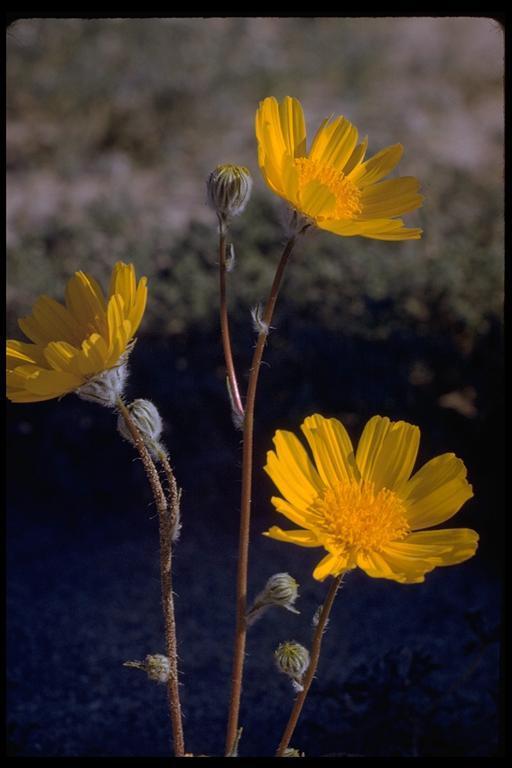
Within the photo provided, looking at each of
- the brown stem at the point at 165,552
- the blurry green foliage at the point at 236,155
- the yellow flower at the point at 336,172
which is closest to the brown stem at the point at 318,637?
the brown stem at the point at 165,552

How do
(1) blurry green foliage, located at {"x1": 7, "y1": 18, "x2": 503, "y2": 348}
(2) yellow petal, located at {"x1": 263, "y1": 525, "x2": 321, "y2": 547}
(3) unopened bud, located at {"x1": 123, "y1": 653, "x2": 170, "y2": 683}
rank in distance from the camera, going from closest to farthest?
(2) yellow petal, located at {"x1": 263, "y1": 525, "x2": 321, "y2": 547}, (3) unopened bud, located at {"x1": 123, "y1": 653, "x2": 170, "y2": 683}, (1) blurry green foliage, located at {"x1": 7, "y1": 18, "x2": 503, "y2": 348}

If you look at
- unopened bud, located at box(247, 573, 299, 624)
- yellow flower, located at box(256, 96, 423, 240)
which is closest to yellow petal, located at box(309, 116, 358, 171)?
yellow flower, located at box(256, 96, 423, 240)

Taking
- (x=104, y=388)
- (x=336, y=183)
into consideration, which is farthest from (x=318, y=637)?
(x=336, y=183)

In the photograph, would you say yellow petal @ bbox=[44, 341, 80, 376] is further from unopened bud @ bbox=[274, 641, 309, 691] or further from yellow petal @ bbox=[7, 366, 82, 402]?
unopened bud @ bbox=[274, 641, 309, 691]

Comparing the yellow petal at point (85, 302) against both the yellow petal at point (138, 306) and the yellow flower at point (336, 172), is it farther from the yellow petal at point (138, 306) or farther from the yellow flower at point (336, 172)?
the yellow flower at point (336, 172)

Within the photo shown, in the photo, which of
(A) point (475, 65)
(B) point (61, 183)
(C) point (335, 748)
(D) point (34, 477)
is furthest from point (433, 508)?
(A) point (475, 65)

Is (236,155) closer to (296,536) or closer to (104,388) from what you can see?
(104,388)
